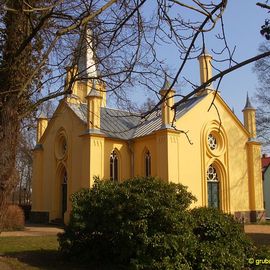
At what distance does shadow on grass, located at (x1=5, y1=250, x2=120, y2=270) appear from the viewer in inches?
438

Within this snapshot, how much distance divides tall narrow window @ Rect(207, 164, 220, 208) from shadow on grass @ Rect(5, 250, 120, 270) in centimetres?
1706

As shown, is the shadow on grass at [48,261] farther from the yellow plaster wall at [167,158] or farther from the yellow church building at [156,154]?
the yellow church building at [156,154]

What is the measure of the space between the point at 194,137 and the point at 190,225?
17.1 meters

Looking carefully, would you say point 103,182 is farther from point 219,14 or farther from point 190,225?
point 219,14

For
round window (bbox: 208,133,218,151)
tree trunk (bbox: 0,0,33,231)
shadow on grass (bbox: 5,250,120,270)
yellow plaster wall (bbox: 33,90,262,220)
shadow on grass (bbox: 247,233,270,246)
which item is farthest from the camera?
round window (bbox: 208,133,218,151)

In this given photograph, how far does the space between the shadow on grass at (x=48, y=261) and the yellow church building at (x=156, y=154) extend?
12.1 meters

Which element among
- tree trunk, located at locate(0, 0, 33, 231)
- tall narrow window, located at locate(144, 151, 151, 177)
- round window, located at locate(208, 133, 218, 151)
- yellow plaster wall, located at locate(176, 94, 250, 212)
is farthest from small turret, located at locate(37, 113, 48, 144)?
tree trunk, located at locate(0, 0, 33, 231)

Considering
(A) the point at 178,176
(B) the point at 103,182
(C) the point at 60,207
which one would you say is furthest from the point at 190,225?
(C) the point at 60,207

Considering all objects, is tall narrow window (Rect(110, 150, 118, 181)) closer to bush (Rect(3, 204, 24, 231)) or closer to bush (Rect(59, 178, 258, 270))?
bush (Rect(3, 204, 24, 231))

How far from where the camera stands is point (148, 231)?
10.5m

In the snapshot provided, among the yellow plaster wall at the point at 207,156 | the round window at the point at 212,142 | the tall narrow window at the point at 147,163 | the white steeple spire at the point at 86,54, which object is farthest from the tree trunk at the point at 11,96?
the round window at the point at 212,142

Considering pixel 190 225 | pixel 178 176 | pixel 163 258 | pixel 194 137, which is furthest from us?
pixel 194 137

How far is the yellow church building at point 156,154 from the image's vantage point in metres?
25.8

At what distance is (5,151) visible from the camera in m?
10.3
